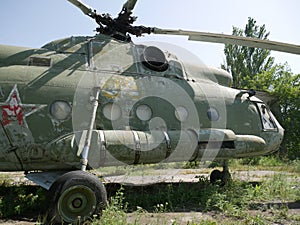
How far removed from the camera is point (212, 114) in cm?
603

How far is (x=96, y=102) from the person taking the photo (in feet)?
15.1

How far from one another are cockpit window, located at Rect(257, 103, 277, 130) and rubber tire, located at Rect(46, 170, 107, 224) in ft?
15.3

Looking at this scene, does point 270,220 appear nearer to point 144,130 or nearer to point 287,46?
point 144,130

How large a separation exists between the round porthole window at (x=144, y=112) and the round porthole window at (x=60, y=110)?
1.26m

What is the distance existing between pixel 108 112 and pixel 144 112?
28.4 inches

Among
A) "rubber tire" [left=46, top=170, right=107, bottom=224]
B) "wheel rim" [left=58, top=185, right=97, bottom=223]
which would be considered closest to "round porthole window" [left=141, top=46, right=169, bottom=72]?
"rubber tire" [left=46, top=170, right=107, bottom=224]

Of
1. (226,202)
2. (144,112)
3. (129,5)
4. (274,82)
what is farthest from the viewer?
(274,82)

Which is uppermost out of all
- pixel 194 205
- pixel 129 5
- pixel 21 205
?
pixel 129 5

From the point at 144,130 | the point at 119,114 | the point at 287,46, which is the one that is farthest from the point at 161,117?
the point at 287,46

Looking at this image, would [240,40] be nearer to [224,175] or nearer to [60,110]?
[224,175]

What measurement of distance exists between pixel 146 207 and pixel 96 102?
1973 mm

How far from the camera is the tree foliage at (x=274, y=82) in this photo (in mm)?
18938

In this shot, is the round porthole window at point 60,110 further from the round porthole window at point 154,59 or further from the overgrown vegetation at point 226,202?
the round porthole window at point 154,59

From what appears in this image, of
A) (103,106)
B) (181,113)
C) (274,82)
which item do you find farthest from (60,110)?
(274,82)
